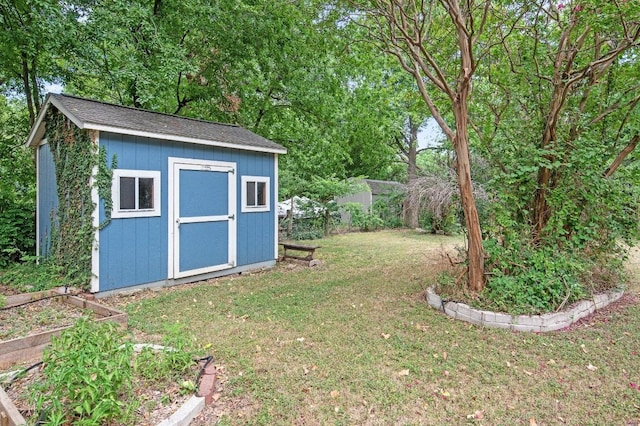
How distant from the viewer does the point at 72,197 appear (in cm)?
546

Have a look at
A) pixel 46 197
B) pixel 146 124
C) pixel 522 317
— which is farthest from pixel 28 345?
pixel 522 317

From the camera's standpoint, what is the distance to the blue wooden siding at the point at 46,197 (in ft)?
19.6

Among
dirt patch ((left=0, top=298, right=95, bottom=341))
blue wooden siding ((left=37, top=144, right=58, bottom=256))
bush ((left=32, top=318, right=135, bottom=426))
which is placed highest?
blue wooden siding ((left=37, top=144, right=58, bottom=256))

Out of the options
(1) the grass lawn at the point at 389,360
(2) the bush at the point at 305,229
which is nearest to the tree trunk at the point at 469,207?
(1) the grass lawn at the point at 389,360

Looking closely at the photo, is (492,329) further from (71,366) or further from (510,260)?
(71,366)

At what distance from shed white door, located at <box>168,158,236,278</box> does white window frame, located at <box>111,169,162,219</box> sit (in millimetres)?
220

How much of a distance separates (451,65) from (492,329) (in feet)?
15.9

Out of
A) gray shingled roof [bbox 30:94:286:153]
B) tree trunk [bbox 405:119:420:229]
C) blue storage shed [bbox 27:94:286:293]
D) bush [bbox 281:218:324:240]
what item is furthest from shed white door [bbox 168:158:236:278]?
A: tree trunk [bbox 405:119:420:229]

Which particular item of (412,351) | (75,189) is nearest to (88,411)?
(412,351)

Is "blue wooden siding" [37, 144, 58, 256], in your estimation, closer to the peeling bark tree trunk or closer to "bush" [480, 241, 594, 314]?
the peeling bark tree trunk

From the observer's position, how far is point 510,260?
463 centimetres

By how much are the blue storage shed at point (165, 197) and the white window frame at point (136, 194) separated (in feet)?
0.05

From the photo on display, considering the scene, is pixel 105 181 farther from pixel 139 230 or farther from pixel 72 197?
pixel 139 230

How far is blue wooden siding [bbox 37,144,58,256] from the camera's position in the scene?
19.6 ft
